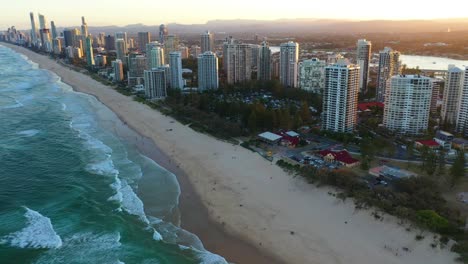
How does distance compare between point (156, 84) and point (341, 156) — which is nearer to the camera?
point (341, 156)

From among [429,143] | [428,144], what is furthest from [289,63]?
[428,144]

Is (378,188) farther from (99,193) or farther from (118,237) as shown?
(99,193)

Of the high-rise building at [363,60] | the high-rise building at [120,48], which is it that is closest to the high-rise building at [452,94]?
the high-rise building at [363,60]

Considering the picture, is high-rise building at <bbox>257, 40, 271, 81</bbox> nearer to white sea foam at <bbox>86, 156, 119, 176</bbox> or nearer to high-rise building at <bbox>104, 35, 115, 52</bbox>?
white sea foam at <bbox>86, 156, 119, 176</bbox>

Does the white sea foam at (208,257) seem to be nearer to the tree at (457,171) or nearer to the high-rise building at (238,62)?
the tree at (457,171)

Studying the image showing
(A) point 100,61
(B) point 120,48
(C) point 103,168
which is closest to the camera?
(C) point 103,168

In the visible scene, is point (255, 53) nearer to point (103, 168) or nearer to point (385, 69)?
point (385, 69)

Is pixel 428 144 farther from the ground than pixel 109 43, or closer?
closer

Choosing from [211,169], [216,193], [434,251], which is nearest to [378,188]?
[434,251]
